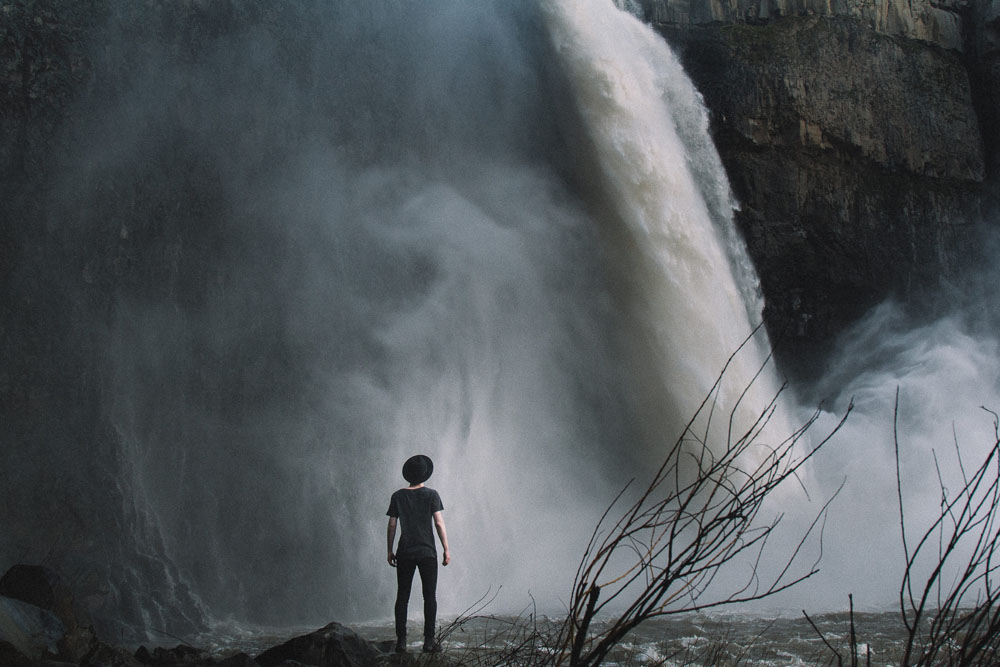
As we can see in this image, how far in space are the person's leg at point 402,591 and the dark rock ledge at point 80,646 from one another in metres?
0.13

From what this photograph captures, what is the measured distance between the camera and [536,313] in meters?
12.8

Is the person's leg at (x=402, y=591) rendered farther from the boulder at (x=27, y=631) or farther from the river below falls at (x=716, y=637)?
the boulder at (x=27, y=631)

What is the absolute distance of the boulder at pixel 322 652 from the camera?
4734mm

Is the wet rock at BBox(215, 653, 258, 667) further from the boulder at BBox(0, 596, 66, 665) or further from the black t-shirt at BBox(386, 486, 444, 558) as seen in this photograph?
the black t-shirt at BBox(386, 486, 444, 558)

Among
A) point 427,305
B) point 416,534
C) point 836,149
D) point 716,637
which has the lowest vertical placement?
point 716,637

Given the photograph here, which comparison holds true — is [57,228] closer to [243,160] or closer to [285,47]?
[243,160]

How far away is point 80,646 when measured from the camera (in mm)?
4512

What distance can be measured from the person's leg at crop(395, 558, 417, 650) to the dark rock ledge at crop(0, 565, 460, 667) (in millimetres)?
127

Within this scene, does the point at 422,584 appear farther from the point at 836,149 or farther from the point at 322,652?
the point at 836,149

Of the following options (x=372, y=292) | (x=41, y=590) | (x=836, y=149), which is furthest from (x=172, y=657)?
(x=836, y=149)

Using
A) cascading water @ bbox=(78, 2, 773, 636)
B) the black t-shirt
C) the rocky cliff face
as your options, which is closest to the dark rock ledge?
the black t-shirt

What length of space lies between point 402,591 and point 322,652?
1.73ft

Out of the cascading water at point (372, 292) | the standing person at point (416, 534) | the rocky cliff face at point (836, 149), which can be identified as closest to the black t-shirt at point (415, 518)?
the standing person at point (416, 534)

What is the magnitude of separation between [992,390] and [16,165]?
15.5 metres
